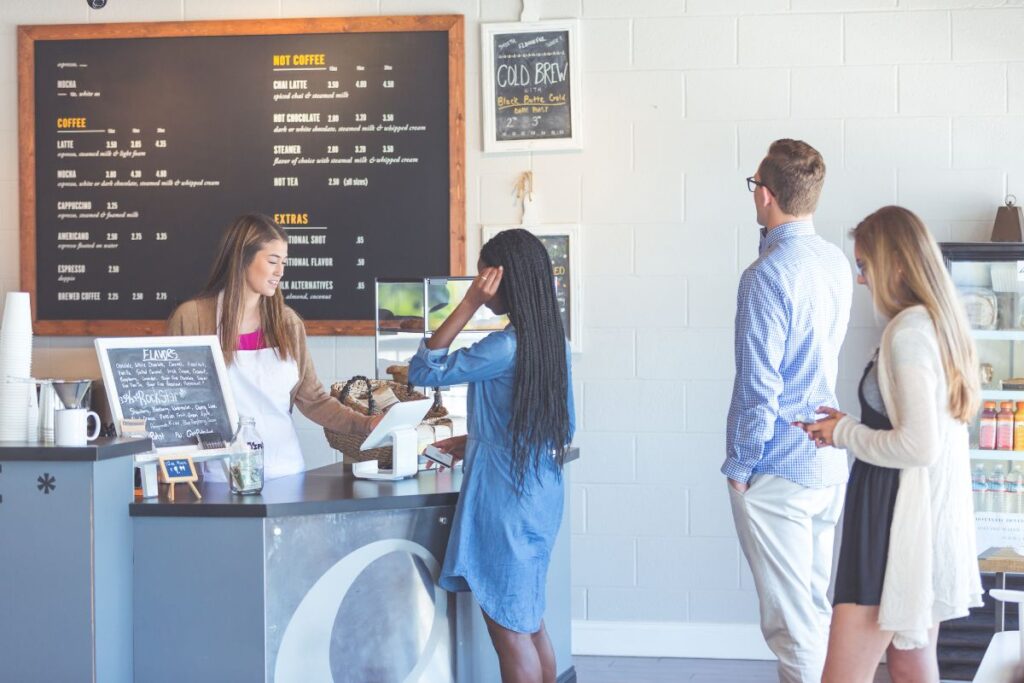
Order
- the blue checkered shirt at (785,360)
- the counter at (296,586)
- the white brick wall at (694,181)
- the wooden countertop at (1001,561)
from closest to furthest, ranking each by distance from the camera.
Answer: the counter at (296,586) → the blue checkered shirt at (785,360) → the wooden countertop at (1001,561) → the white brick wall at (694,181)

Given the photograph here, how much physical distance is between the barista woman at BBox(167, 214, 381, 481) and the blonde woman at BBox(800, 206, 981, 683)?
1.46 m

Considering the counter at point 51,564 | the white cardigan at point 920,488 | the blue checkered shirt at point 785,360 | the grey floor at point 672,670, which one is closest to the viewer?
the white cardigan at point 920,488

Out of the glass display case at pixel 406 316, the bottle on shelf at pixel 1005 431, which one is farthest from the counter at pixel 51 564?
the bottle on shelf at pixel 1005 431

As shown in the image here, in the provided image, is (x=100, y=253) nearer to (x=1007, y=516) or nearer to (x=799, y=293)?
(x=799, y=293)

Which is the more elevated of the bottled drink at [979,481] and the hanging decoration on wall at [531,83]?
the hanging decoration on wall at [531,83]

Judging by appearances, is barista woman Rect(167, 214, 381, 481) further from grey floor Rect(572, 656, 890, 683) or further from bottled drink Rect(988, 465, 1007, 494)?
bottled drink Rect(988, 465, 1007, 494)

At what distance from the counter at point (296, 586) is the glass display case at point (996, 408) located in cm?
218

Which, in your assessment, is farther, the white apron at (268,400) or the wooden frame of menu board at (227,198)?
the wooden frame of menu board at (227,198)

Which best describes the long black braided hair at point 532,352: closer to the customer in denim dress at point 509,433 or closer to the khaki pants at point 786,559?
the customer in denim dress at point 509,433

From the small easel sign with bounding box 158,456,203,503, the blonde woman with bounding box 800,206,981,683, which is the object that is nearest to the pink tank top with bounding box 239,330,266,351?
the small easel sign with bounding box 158,456,203,503

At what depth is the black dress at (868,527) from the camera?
232cm

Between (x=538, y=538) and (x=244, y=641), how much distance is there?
2.40 ft

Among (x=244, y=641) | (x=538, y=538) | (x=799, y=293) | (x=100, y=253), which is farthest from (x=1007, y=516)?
(x=100, y=253)

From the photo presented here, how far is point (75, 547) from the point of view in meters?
2.51
